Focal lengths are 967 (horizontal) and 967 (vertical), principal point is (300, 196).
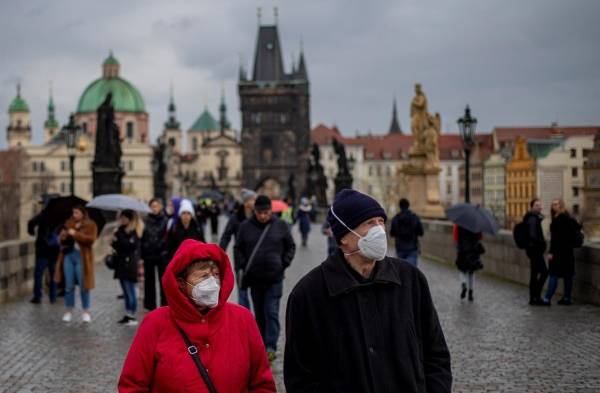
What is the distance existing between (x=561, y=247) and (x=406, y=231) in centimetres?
275

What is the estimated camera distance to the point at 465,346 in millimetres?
9641

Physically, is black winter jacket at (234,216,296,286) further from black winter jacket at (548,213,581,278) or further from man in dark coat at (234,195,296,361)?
black winter jacket at (548,213,581,278)

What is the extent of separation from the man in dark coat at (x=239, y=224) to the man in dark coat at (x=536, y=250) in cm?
393

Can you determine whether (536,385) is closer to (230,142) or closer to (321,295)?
(321,295)

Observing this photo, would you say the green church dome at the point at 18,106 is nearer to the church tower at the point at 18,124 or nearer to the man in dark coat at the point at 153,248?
the church tower at the point at 18,124

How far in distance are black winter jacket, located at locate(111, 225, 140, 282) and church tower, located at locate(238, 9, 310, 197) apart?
112 m

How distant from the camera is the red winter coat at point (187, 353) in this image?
407cm

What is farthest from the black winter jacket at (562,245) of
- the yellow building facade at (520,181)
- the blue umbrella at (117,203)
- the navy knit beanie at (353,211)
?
the yellow building facade at (520,181)

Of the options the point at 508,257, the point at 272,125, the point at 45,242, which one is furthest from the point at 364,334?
the point at 272,125

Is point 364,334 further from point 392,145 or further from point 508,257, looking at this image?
point 392,145

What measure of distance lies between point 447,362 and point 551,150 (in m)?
46.9

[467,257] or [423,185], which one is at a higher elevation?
[423,185]

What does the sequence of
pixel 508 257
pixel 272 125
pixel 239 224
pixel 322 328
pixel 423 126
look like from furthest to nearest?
1. pixel 272 125
2. pixel 423 126
3. pixel 508 257
4. pixel 239 224
5. pixel 322 328

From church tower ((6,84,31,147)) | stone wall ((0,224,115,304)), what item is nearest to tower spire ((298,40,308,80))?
church tower ((6,84,31,147))
